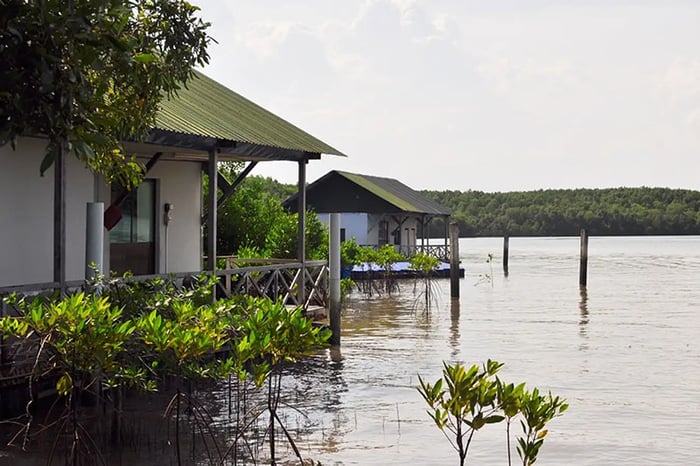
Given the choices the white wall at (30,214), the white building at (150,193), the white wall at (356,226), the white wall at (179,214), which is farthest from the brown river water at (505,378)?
the white wall at (356,226)

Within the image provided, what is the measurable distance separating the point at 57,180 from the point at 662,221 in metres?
135

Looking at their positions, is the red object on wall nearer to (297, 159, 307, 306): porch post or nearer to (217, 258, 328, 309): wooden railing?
(217, 258, 328, 309): wooden railing

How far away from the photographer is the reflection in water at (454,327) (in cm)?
2087

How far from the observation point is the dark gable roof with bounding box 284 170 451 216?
164 ft

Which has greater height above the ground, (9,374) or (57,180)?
(57,180)

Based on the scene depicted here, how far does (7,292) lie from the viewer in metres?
11.0

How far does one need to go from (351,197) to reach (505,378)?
1335 inches

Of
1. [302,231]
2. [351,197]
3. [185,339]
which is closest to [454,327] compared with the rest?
[302,231]

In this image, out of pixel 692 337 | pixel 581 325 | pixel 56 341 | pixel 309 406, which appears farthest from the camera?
pixel 581 325

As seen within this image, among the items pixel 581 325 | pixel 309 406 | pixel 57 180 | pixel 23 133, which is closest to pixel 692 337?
pixel 581 325

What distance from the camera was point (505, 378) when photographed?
16859mm

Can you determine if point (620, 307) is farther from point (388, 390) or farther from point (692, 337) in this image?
point (388, 390)

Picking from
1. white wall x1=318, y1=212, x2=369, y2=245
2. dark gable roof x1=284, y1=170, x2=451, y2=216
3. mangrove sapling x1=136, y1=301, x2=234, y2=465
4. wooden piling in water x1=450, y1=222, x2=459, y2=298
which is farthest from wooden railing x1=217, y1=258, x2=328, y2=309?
dark gable roof x1=284, y1=170, x2=451, y2=216

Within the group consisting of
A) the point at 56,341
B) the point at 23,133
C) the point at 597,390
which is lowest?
the point at 597,390
